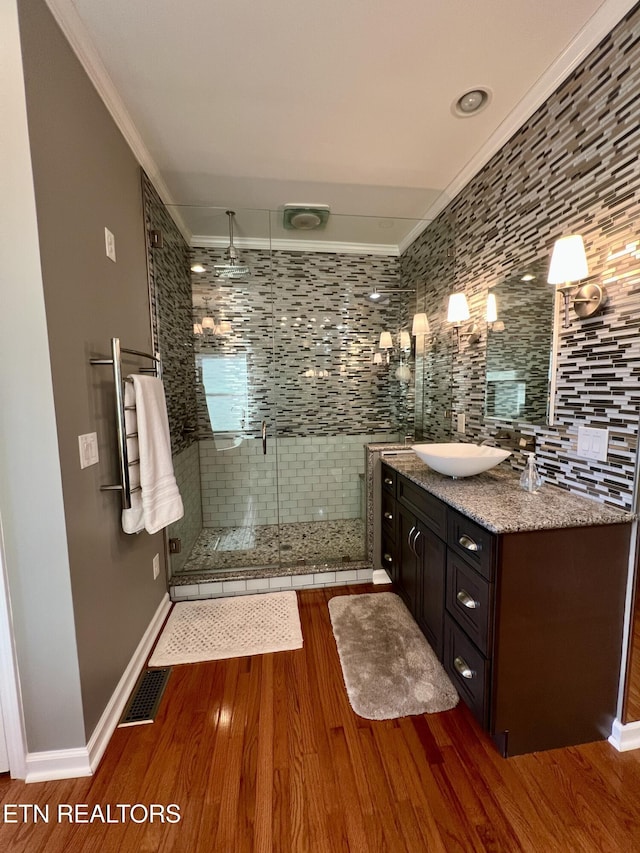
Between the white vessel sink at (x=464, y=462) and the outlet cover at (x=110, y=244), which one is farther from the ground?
the outlet cover at (x=110, y=244)

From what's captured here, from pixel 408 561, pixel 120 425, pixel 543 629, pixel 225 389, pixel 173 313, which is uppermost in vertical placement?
pixel 173 313

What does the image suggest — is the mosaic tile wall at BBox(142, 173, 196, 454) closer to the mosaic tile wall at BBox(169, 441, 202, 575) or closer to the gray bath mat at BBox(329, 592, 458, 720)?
the mosaic tile wall at BBox(169, 441, 202, 575)

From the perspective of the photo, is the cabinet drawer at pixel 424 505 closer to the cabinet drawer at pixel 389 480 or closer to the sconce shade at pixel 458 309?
the cabinet drawer at pixel 389 480

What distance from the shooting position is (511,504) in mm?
1465

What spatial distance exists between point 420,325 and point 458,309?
24.4 inches

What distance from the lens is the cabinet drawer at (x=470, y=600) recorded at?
131cm

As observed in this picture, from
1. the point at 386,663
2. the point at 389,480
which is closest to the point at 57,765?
the point at 386,663

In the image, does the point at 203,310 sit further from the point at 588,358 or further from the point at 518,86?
the point at 588,358

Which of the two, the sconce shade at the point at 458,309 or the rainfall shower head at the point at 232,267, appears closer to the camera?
the sconce shade at the point at 458,309

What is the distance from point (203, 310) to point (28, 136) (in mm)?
1920

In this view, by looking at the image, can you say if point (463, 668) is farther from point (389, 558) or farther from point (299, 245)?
point (299, 245)

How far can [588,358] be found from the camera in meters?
1.49

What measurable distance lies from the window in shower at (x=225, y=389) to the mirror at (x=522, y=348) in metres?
2.01

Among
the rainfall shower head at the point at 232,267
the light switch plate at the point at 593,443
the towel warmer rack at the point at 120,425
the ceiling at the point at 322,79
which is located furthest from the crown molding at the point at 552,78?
the towel warmer rack at the point at 120,425
